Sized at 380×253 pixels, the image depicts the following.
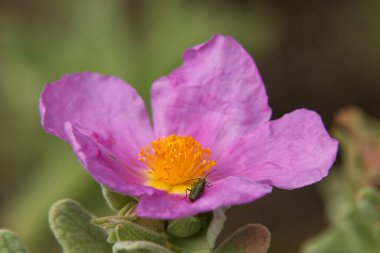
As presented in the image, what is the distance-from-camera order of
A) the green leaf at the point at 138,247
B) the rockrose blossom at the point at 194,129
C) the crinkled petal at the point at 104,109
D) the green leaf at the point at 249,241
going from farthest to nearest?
A: the crinkled petal at the point at 104,109 → the rockrose blossom at the point at 194,129 → the green leaf at the point at 249,241 → the green leaf at the point at 138,247

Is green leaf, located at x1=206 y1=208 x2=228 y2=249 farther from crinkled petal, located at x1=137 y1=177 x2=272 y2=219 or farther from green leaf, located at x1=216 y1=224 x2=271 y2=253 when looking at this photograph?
green leaf, located at x1=216 y1=224 x2=271 y2=253

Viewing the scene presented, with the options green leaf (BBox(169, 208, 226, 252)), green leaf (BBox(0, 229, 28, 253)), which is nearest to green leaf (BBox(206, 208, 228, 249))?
green leaf (BBox(169, 208, 226, 252))

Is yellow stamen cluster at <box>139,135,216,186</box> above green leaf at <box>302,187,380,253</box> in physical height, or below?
above

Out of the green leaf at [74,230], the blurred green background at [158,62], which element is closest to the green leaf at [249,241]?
the green leaf at [74,230]

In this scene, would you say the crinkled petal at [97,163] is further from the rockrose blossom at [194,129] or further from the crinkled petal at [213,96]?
the crinkled petal at [213,96]

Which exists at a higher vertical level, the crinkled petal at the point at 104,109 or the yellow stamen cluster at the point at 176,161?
the crinkled petal at the point at 104,109
